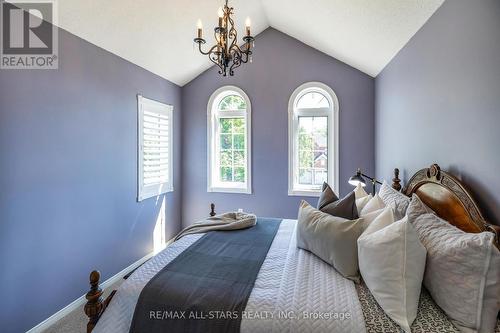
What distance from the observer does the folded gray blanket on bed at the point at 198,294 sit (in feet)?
3.88

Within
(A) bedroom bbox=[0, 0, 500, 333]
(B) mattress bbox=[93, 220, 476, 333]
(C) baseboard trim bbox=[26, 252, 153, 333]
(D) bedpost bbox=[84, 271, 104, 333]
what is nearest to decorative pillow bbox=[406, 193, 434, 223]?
(A) bedroom bbox=[0, 0, 500, 333]

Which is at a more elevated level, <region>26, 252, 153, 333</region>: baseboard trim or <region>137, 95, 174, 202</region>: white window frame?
<region>137, 95, 174, 202</region>: white window frame

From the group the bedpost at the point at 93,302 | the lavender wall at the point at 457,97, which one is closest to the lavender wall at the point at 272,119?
the lavender wall at the point at 457,97

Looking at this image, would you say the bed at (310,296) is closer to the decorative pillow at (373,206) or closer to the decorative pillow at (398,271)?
the decorative pillow at (398,271)

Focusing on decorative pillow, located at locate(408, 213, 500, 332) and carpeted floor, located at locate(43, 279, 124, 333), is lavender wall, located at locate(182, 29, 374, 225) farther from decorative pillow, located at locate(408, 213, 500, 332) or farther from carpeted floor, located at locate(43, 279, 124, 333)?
decorative pillow, located at locate(408, 213, 500, 332)

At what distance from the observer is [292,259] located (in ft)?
5.42

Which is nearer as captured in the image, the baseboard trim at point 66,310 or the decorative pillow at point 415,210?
the decorative pillow at point 415,210

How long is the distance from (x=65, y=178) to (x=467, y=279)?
2.86m

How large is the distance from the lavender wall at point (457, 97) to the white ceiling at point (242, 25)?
260 millimetres

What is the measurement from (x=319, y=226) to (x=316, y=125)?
2446mm

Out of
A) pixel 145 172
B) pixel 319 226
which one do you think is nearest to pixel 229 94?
pixel 145 172

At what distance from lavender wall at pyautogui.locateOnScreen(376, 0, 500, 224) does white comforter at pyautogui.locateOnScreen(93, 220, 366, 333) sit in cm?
87

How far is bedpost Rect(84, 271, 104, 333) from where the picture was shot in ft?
4.36

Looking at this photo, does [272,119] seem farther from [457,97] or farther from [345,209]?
[457,97]
